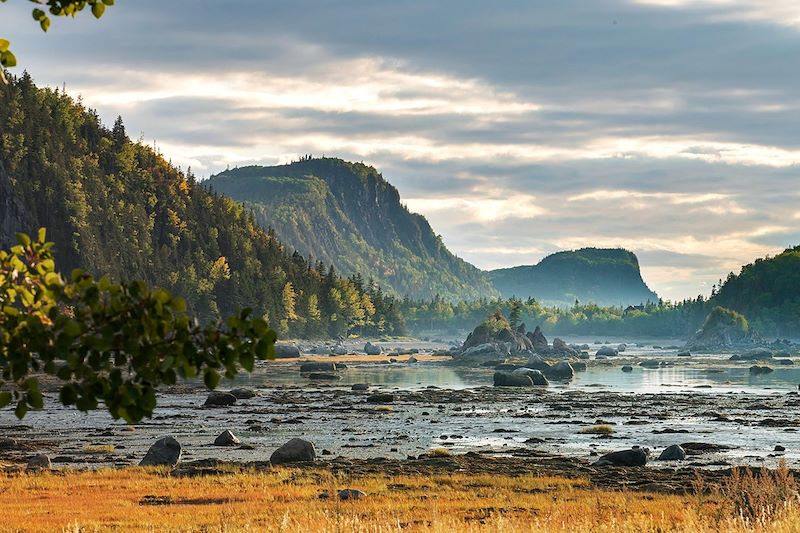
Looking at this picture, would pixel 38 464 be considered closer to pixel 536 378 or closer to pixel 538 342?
pixel 536 378

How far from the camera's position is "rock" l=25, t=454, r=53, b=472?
3859cm

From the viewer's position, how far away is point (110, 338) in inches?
258

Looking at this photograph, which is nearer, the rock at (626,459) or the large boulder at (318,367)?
the rock at (626,459)

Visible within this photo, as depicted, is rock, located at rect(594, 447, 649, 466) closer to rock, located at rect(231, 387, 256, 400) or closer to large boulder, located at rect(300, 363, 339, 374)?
rock, located at rect(231, 387, 256, 400)

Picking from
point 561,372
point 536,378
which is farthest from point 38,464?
point 561,372

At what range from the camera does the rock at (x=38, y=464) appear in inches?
1519

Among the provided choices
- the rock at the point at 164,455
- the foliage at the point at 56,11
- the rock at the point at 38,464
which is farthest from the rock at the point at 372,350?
the foliage at the point at 56,11

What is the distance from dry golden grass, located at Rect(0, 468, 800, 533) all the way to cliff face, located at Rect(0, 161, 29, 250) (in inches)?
5238

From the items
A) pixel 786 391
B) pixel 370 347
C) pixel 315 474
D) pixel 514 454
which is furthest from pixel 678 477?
pixel 370 347

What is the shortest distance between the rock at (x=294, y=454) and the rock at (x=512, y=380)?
53498mm

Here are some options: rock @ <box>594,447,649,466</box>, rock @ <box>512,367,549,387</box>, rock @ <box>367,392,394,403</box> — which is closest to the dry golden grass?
rock @ <box>594,447,649,466</box>

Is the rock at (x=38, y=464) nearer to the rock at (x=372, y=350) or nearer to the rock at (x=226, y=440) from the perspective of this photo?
the rock at (x=226, y=440)

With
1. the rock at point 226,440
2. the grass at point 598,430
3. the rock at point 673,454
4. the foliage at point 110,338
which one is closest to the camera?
the foliage at point 110,338

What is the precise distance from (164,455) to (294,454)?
17.3 feet
